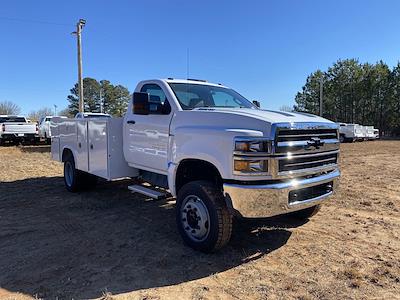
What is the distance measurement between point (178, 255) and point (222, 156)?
134 cm

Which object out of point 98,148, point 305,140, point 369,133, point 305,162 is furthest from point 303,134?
point 369,133

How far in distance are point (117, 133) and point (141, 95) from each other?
168 cm

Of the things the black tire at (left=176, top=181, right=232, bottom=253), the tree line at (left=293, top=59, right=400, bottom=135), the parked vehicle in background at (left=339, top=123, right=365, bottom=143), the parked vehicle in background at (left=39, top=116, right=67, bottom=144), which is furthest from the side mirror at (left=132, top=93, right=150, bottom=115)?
the tree line at (left=293, top=59, right=400, bottom=135)

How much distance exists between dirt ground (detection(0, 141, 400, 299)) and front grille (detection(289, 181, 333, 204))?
0.68 metres

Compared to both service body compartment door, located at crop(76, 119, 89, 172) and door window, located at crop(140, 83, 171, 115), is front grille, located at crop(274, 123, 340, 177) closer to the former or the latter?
door window, located at crop(140, 83, 171, 115)

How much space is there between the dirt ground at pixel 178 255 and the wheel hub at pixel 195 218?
0.79ft

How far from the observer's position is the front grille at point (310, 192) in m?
4.39

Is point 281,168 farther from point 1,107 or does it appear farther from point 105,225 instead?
point 1,107

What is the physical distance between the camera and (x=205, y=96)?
233 inches

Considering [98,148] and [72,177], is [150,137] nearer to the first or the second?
[98,148]

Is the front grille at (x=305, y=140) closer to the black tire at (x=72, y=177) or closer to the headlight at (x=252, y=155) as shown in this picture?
the headlight at (x=252, y=155)

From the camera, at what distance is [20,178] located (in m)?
10.5

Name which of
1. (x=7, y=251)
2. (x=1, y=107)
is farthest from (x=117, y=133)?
(x=1, y=107)

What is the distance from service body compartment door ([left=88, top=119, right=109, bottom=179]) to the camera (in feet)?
22.1
